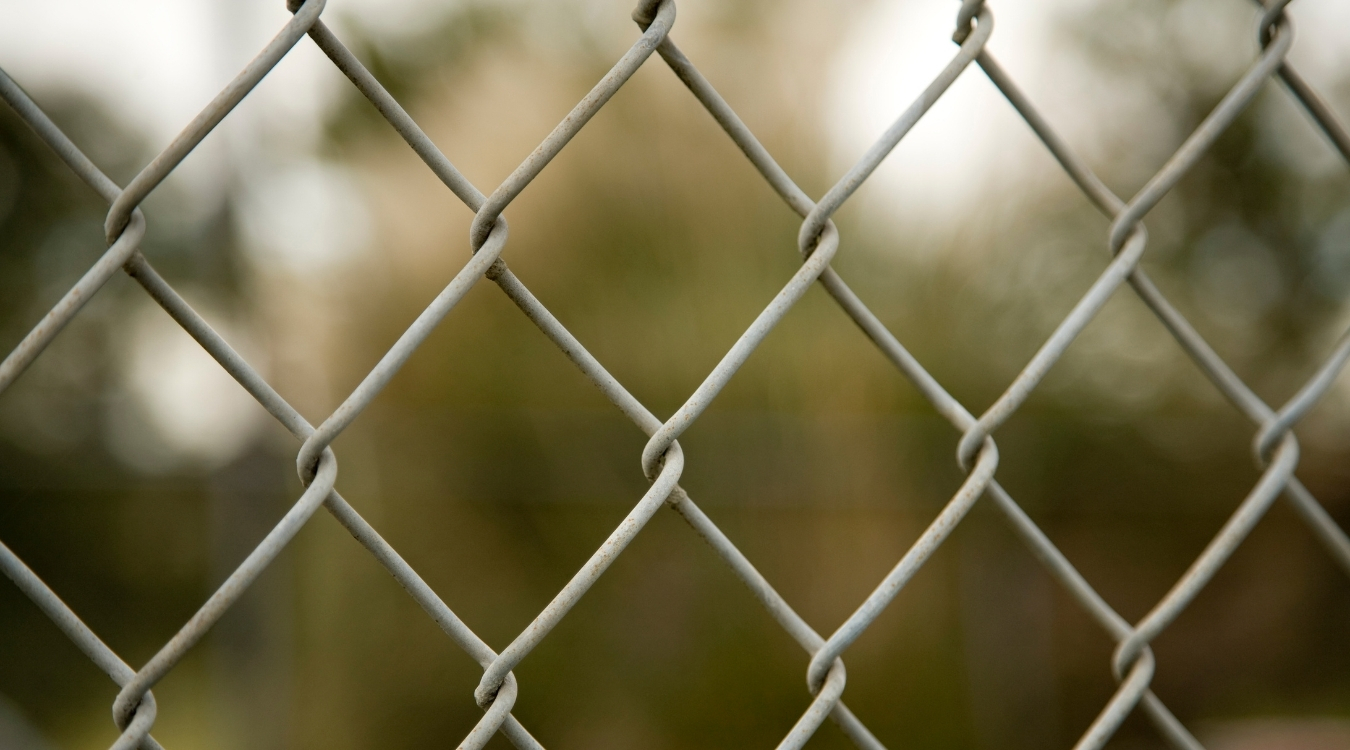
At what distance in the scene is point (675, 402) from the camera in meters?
1.84

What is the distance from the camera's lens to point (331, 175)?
6.11 ft

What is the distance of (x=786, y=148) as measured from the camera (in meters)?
1.86

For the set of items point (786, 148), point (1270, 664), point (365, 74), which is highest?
point (365, 74)

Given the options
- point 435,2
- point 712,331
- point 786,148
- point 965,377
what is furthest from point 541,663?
point 435,2

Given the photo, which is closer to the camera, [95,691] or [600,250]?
[95,691]

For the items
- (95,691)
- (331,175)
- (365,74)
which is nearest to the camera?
Result: (365,74)

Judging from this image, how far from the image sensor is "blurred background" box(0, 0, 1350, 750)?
5.79 feet

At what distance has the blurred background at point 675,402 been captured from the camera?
1.76 metres

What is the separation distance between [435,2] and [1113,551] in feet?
7.38

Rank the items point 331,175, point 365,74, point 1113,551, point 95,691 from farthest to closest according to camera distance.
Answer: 1. point 1113,551
2. point 331,175
3. point 95,691
4. point 365,74

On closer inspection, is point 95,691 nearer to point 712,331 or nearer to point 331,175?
point 331,175

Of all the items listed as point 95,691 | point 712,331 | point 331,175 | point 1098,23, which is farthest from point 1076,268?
point 95,691

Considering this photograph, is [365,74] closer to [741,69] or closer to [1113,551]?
[741,69]

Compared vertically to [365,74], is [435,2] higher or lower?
higher
